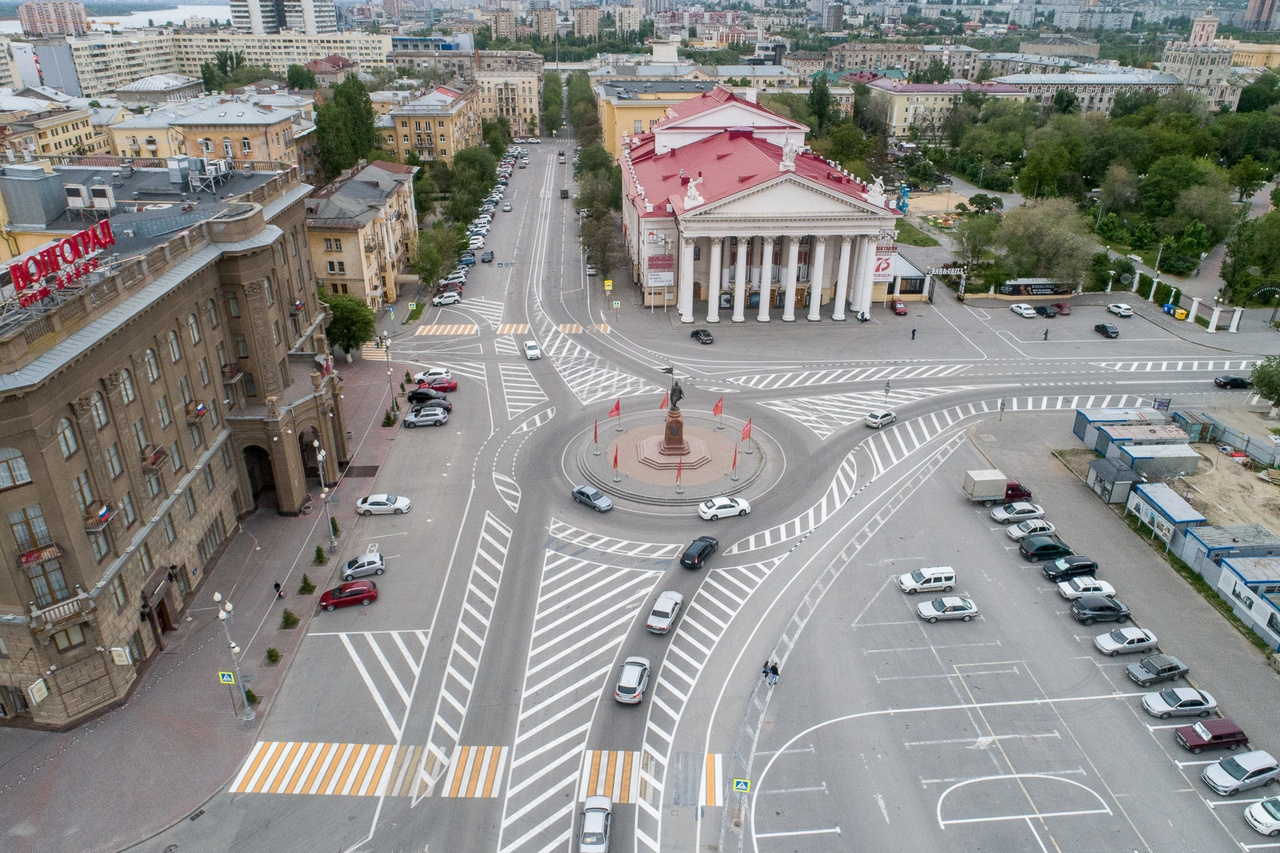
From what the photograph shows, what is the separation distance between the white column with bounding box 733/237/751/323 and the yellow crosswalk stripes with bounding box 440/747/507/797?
62.5 meters

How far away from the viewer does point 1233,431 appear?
2569 inches

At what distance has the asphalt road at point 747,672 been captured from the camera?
113 feet

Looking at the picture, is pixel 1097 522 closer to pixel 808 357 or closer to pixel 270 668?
pixel 808 357

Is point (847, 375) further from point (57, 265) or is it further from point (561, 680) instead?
point (57, 265)

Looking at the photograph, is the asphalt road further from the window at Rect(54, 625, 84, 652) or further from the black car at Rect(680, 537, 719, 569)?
the window at Rect(54, 625, 84, 652)

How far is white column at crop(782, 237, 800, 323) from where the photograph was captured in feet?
294

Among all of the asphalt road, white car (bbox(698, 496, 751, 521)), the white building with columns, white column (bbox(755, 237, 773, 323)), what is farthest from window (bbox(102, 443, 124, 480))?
white column (bbox(755, 237, 773, 323))

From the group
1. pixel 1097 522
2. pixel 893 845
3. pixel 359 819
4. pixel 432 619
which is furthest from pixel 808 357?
pixel 359 819

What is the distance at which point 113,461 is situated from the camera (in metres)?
40.6

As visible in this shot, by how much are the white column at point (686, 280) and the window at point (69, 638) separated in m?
65.2

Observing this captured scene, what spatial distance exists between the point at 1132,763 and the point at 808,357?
51474 mm

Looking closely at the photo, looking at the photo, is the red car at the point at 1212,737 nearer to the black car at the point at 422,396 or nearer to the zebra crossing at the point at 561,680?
the zebra crossing at the point at 561,680

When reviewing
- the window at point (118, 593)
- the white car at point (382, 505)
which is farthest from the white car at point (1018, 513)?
the window at point (118, 593)

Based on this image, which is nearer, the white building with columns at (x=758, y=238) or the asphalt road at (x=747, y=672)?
the asphalt road at (x=747, y=672)
